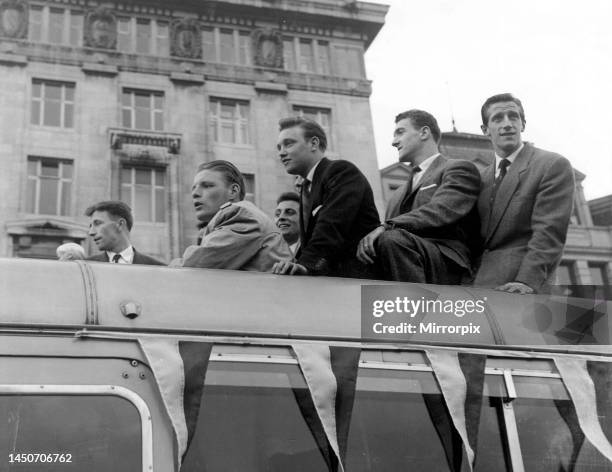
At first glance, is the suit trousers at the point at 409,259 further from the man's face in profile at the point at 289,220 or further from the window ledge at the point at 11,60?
the window ledge at the point at 11,60

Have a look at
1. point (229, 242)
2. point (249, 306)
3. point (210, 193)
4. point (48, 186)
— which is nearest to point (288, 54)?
point (48, 186)

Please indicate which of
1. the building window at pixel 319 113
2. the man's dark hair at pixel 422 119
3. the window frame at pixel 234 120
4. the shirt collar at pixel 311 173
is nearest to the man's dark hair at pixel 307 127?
the shirt collar at pixel 311 173

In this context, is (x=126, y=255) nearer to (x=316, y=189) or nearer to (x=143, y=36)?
(x=316, y=189)

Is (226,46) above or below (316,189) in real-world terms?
above

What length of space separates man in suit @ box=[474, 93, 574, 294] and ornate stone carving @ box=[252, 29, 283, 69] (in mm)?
25902

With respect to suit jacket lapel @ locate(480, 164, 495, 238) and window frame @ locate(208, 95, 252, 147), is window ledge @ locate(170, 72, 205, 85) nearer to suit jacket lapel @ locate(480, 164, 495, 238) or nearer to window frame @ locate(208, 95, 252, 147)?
window frame @ locate(208, 95, 252, 147)

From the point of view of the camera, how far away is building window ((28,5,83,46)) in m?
28.4

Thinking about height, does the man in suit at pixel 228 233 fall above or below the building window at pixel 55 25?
below

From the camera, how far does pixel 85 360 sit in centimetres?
337

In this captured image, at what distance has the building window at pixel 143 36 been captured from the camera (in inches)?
1161

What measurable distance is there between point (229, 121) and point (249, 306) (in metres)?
26.0

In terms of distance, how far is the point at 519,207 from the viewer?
5.04m

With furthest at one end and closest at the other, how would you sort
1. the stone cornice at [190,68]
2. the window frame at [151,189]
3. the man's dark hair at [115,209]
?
the stone cornice at [190,68] → the window frame at [151,189] → the man's dark hair at [115,209]

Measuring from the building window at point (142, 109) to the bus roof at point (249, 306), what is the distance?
24.7 meters
